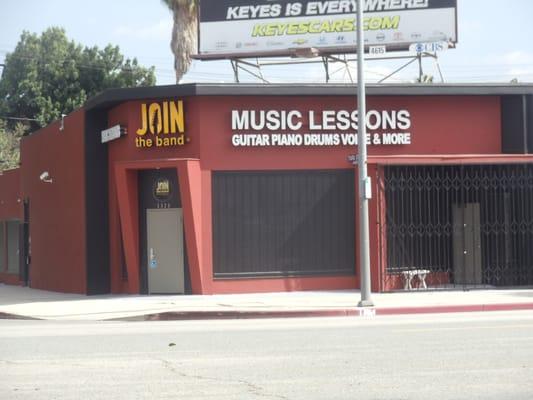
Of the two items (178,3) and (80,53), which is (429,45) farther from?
(80,53)

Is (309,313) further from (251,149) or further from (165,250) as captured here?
(165,250)

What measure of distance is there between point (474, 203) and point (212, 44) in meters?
8.73

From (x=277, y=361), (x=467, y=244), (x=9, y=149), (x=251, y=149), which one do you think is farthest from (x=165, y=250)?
(x=9, y=149)

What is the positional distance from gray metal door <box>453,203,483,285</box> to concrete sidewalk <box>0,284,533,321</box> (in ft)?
4.57

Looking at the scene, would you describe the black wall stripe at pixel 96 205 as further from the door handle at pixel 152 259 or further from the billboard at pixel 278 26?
the billboard at pixel 278 26

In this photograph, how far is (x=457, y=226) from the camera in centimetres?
2331

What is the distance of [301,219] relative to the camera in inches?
882

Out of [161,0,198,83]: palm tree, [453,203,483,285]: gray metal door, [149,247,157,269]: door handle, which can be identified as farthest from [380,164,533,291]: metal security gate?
[161,0,198,83]: palm tree

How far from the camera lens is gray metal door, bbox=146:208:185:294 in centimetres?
2269

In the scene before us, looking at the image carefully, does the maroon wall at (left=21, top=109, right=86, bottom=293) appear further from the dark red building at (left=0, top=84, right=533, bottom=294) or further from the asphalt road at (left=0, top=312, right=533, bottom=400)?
the asphalt road at (left=0, top=312, right=533, bottom=400)

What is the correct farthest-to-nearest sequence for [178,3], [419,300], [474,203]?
[178,3] < [474,203] < [419,300]

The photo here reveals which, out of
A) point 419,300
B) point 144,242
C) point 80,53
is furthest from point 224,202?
point 80,53

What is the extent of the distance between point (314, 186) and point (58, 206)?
30.0ft

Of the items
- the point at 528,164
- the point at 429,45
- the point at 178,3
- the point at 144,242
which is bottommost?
the point at 144,242
